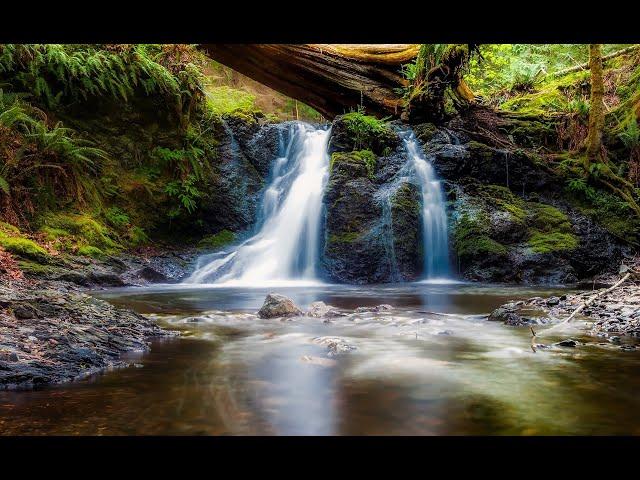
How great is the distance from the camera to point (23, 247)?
7.84 m

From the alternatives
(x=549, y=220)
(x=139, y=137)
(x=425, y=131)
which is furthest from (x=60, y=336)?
(x=425, y=131)

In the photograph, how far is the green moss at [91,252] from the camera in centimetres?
899

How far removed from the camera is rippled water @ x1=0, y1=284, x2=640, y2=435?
85.3 inches

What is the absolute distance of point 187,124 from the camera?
40.9 ft

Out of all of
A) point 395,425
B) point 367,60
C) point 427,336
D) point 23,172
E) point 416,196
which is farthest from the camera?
point 367,60

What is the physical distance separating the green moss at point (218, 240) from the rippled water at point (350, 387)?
702 cm

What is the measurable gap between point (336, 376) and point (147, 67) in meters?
10.4

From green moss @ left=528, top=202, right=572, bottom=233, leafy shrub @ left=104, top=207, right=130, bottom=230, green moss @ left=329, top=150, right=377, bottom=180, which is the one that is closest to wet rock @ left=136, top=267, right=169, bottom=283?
leafy shrub @ left=104, top=207, right=130, bottom=230

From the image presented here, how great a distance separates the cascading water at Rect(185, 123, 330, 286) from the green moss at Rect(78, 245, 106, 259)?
174cm

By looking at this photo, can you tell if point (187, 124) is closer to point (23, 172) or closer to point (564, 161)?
point (23, 172)

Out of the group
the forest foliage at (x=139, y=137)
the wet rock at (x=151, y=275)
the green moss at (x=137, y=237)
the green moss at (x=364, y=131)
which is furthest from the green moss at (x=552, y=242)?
the green moss at (x=137, y=237)

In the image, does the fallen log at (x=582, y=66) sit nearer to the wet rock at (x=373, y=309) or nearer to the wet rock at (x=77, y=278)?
the wet rock at (x=373, y=309)

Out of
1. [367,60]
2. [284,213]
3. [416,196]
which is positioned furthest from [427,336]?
[367,60]
